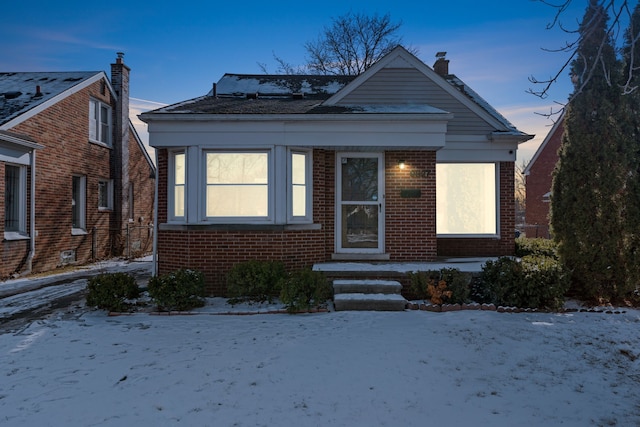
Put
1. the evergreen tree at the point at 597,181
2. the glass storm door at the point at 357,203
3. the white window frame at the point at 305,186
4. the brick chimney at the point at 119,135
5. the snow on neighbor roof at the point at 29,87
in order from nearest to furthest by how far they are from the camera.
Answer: the evergreen tree at the point at 597,181
the white window frame at the point at 305,186
the glass storm door at the point at 357,203
the snow on neighbor roof at the point at 29,87
the brick chimney at the point at 119,135

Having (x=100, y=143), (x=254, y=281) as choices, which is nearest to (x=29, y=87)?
(x=100, y=143)

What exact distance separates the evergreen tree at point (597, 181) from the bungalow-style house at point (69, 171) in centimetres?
1326

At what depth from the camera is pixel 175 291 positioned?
7.17m

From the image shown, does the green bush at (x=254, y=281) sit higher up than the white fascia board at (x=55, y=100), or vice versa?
the white fascia board at (x=55, y=100)

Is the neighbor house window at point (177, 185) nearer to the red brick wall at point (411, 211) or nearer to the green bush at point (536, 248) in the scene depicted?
the red brick wall at point (411, 211)

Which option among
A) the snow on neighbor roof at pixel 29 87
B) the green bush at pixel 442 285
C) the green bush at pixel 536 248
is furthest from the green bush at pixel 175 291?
the snow on neighbor roof at pixel 29 87

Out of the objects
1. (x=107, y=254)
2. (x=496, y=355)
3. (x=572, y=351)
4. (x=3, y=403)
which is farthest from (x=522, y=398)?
(x=107, y=254)

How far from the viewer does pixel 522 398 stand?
3998 millimetres

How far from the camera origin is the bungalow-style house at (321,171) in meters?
8.48

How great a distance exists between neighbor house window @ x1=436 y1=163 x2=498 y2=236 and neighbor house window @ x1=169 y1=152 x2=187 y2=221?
6.42 metres

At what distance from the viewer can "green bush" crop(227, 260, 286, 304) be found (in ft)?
Result: 24.7

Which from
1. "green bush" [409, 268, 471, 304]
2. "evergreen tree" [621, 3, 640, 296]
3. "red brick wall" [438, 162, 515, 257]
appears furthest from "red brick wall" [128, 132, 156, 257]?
"evergreen tree" [621, 3, 640, 296]

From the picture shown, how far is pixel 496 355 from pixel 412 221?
4.37 meters

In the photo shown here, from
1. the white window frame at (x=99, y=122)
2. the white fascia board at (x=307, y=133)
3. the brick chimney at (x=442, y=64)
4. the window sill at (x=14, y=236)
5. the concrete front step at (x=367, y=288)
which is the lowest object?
the concrete front step at (x=367, y=288)
